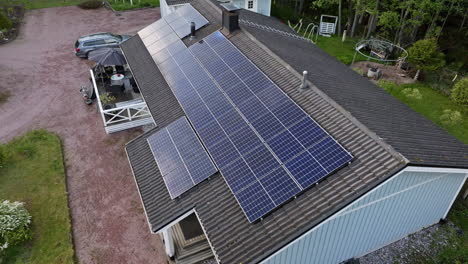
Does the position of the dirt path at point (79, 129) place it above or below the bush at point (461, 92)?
below

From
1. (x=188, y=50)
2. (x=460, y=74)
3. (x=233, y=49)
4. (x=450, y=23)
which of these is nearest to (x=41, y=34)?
(x=188, y=50)

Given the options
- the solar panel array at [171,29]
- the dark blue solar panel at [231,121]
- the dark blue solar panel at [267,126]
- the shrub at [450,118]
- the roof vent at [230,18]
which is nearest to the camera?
the dark blue solar panel at [267,126]

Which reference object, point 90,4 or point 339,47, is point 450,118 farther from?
point 90,4

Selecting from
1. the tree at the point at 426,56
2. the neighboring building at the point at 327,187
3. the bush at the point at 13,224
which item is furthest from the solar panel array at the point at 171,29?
the tree at the point at 426,56

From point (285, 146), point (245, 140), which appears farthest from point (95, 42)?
point (285, 146)

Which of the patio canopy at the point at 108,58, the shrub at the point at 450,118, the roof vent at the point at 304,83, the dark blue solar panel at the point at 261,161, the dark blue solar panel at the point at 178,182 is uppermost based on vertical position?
the roof vent at the point at 304,83

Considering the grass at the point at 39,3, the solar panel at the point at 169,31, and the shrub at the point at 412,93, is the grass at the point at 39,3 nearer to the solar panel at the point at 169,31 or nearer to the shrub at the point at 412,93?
the solar panel at the point at 169,31
